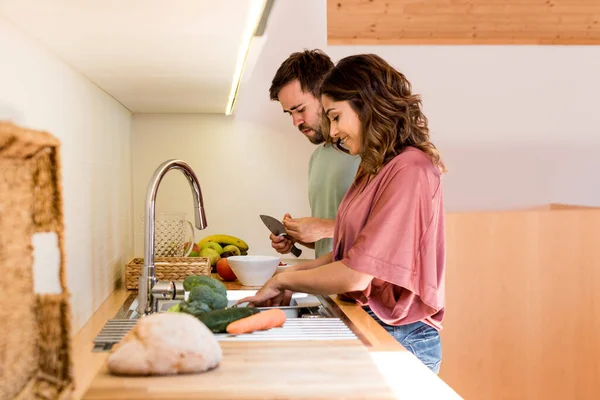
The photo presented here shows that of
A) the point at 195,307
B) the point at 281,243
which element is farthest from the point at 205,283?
the point at 281,243

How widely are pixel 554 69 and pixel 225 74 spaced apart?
1955 millimetres

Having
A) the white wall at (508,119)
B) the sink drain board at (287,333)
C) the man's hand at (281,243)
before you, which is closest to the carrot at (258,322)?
the sink drain board at (287,333)

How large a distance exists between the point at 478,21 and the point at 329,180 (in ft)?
5.99

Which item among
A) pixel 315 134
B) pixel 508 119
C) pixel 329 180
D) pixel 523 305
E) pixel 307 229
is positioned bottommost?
pixel 523 305

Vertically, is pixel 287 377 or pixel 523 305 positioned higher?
pixel 287 377

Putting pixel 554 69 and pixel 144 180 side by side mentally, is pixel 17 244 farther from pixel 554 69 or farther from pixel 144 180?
pixel 554 69

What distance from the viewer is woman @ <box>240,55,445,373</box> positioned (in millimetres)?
1368

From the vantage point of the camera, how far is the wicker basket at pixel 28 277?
411 millimetres

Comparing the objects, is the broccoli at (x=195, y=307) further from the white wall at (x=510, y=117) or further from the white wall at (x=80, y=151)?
the white wall at (x=510, y=117)

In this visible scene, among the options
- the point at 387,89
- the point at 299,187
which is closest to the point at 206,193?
the point at 299,187

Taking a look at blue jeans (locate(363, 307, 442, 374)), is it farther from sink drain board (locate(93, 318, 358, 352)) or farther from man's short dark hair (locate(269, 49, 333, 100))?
man's short dark hair (locate(269, 49, 333, 100))

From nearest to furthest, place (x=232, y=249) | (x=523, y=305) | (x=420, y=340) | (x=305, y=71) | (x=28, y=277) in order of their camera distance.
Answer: (x=28, y=277)
(x=420, y=340)
(x=305, y=71)
(x=232, y=249)
(x=523, y=305)

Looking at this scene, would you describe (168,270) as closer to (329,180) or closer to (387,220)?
(329,180)

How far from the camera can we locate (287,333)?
1.18 meters
